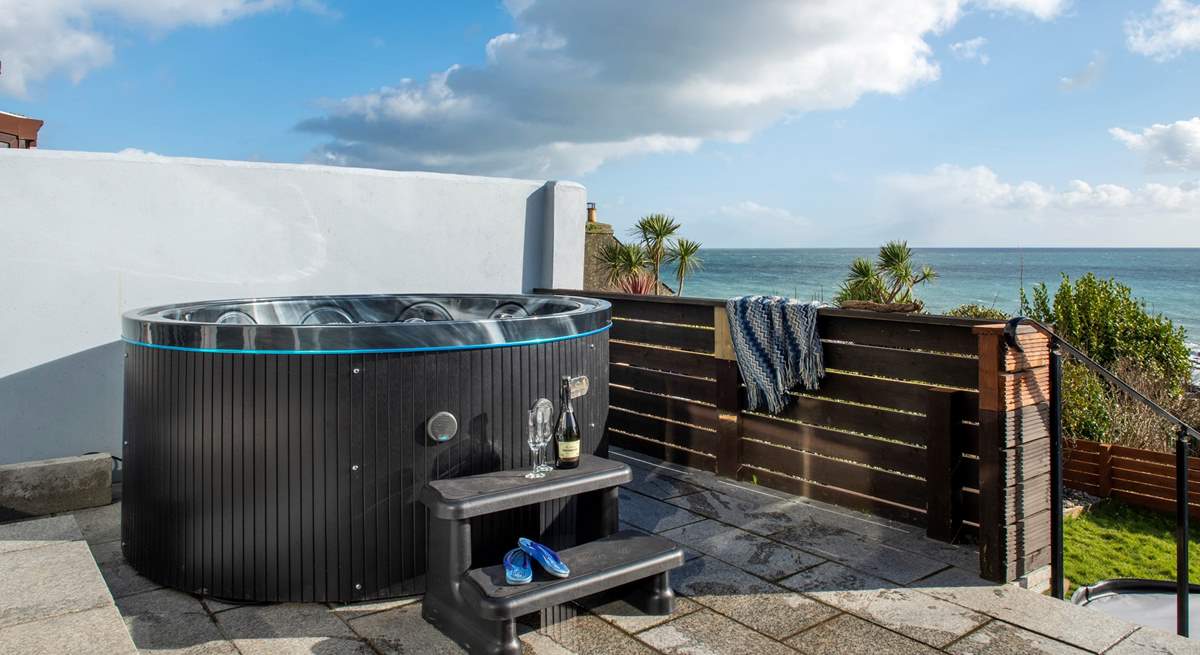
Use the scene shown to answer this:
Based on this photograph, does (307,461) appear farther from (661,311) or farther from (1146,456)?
(1146,456)

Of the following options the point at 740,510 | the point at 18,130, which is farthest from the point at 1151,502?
the point at 18,130

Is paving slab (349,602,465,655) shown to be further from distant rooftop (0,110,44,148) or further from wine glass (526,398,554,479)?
distant rooftop (0,110,44,148)

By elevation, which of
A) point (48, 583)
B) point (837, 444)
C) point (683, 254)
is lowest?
point (48, 583)

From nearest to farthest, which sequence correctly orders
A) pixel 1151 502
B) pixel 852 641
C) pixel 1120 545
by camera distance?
pixel 852 641
pixel 1120 545
pixel 1151 502

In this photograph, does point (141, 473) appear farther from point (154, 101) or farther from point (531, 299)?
point (154, 101)

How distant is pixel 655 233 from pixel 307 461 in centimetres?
1592

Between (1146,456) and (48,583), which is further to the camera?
(1146,456)

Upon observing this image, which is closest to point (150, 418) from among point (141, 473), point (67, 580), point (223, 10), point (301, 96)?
point (141, 473)

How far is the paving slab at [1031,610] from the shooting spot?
2.15 meters

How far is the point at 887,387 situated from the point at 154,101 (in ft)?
21.4

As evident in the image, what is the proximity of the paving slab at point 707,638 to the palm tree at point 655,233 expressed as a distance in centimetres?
1570

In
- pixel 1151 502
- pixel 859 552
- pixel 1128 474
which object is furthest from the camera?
pixel 1128 474

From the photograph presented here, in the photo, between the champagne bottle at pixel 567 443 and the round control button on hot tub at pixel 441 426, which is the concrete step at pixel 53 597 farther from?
the champagne bottle at pixel 567 443

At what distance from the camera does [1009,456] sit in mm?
2654
